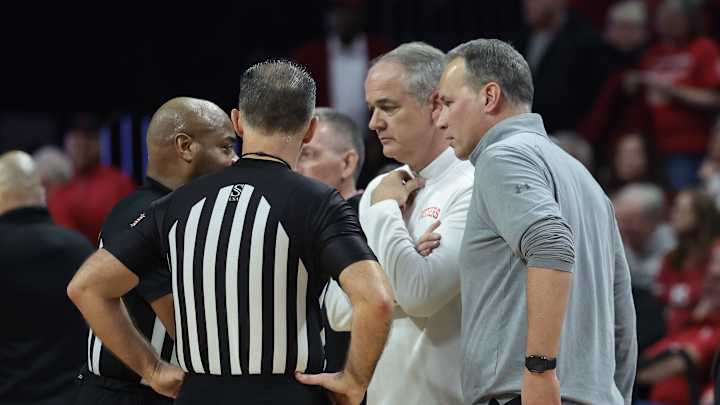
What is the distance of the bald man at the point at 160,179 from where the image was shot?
3584 mm

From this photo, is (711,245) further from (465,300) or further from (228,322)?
(228,322)

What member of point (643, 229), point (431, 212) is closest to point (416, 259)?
point (431, 212)

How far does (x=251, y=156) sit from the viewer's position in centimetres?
308

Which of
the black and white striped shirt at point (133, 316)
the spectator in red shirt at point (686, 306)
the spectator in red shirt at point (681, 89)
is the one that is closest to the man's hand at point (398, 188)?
the black and white striped shirt at point (133, 316)

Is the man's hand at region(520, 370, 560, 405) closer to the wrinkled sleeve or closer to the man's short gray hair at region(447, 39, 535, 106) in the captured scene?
the wrinkled sleeve

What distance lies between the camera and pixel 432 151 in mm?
3797

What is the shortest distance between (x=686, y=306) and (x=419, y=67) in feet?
11.5

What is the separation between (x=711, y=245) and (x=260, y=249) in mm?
4490

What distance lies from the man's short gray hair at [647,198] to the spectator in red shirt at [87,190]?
3.42 meters

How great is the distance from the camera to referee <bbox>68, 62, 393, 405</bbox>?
2.94 m

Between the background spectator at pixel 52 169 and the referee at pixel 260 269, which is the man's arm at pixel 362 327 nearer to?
the referee at pixel 260 269

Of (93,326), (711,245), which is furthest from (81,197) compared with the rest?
(93,326)

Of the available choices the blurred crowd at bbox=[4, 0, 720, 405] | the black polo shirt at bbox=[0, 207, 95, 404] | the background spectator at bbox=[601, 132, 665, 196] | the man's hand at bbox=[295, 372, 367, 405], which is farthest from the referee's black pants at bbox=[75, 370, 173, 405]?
the background spectator at bbox=[601, 132, 665, 196]

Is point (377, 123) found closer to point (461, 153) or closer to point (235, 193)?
point (461, 153)
